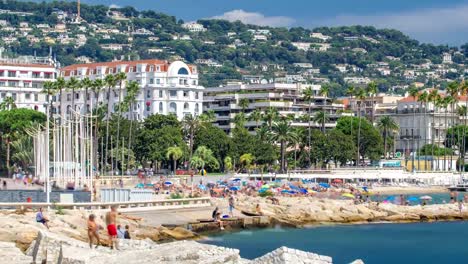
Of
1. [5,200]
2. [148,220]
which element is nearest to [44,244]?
[148,220]

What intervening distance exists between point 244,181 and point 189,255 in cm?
8768

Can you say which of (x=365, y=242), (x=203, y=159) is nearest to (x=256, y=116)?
(x=203, y=159)

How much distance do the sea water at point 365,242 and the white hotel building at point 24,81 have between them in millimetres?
108498

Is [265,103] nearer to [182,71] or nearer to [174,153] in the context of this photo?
[182,71]

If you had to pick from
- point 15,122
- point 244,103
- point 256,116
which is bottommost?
point 15,122

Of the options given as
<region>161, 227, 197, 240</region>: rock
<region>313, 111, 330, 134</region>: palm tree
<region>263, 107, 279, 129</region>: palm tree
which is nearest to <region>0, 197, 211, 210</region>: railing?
<region>161, 227, 197, 240</region>: rock

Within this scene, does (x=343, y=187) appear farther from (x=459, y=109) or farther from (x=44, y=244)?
(x=44, y=244)

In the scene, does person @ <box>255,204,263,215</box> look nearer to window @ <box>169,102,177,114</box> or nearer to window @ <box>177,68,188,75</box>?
window @ <box>169,102,177,114</box>

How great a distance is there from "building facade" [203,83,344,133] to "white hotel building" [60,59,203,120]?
848cm

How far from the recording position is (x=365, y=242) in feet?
223

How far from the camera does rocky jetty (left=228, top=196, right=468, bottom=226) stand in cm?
7831

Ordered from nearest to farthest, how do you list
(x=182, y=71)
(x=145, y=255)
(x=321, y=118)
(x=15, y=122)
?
(x=145, y=255) → (x=15, y=122) → (x=321, y=118) → (x=182, y=71)

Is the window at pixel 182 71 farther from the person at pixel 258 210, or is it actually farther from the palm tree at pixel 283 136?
the person at pixel 258 210

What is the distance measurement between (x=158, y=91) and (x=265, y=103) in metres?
19.0
